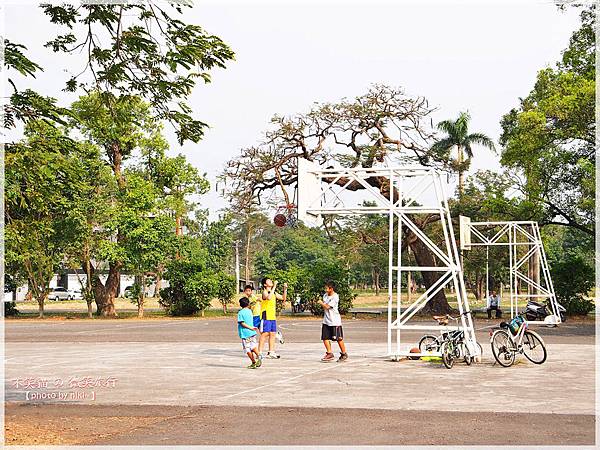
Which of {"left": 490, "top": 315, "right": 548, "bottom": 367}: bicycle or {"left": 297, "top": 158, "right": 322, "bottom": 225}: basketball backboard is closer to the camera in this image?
{"left": 490, "top": 315, "right": 548, "bottom": 367}: bicycle

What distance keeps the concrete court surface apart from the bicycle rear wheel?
0.62m

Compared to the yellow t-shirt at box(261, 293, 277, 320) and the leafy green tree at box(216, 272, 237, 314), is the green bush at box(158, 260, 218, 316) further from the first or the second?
the yellow t-shirt at box(261, 293, 277, 320)

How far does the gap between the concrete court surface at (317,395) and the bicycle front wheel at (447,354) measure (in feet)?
0.59

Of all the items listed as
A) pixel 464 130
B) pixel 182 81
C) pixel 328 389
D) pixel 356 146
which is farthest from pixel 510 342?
pixel 464 130

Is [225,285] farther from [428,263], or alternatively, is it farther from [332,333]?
[332,333]

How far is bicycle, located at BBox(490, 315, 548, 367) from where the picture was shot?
16.0 m

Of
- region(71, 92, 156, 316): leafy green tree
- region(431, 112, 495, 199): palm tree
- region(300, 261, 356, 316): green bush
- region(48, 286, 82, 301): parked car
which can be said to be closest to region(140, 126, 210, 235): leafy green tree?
region(71, 92, 156, 316): leafy green tree

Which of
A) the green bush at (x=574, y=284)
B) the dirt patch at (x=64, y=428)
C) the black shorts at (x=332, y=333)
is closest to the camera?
the dirt patch at (x=64, y=428)

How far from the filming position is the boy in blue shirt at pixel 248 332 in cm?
1576

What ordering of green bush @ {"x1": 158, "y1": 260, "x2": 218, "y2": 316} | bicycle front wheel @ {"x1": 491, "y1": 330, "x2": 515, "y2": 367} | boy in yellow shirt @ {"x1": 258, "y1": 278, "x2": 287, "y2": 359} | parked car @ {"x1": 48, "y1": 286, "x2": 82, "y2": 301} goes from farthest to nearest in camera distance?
1. parked car @ {"x1": 48, "y1": 286, "x2": 82, "y2": 301}
2. green bush @ {"x1": 158, "y1": 260, "x2": 218, "y2": 316}
3. boy in yellow shirt @ {"x1": 258, "y1": 278, "x2": 287, "y2": 359}
4. bicycle front wheel @ {"x1": 491, "y1": 330, "x2": 515, "y2": 367}

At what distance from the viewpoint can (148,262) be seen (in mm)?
41438

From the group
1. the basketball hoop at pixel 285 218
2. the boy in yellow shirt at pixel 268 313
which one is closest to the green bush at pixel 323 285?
the basketball hoop at pixel 285 218

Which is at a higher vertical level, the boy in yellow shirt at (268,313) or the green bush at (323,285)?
the green bush at (323,285)

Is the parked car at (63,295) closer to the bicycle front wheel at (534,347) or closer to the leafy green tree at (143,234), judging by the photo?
the leafy green tree at (143,234)
